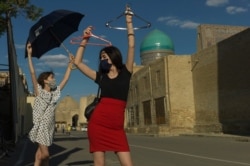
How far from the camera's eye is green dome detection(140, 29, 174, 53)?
2273 inches

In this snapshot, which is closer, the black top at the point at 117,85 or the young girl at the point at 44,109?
the black top at the point at 117,85

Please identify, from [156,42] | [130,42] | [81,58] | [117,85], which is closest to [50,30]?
[81,58]

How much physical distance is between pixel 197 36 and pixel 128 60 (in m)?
48.7

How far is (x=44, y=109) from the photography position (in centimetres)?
664

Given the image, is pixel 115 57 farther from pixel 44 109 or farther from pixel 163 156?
pixel 163 156

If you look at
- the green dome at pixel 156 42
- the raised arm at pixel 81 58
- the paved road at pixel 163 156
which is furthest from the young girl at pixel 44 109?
the green dome at pixel 156 42

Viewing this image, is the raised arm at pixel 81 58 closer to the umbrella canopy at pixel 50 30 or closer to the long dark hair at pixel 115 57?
the long dark hair at pixel 115 57

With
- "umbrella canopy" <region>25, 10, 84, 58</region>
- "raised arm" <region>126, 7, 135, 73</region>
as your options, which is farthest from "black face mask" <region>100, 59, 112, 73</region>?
"umbrella canopy" <region>25, 10, 84, 58</region>

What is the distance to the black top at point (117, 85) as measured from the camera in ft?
14.6

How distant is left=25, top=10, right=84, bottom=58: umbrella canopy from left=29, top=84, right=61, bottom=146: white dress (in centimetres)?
91

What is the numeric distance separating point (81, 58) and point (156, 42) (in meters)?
53.4

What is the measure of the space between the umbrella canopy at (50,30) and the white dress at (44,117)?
35.9 inches

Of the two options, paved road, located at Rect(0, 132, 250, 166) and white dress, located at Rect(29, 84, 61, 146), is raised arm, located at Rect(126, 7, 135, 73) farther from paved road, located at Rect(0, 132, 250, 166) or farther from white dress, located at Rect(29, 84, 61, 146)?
paved road, located at Rect(0, 132, 250, 166)

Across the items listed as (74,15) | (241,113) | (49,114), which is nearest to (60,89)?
(49,114)
